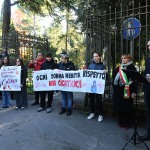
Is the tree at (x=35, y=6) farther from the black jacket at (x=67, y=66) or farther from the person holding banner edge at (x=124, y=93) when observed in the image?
the person holding banner edge at (x=124, y=93)

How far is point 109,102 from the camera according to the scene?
8312 mm

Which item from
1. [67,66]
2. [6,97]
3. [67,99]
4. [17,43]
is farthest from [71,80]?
[17,43]

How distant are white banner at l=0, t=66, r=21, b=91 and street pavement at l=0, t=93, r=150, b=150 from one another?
1.14 metres

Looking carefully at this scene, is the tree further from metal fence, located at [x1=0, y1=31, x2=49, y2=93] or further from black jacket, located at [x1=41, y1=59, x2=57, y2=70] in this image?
black jacket, located at [x1=41, y1=59, x2=57, y2=70]

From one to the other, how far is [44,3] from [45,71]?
34.9ft

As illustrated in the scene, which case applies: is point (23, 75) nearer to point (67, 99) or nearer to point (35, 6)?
point (67, 99)

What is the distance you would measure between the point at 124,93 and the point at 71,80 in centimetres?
199

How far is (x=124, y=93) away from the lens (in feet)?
22.7

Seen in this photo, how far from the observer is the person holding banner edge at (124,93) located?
269 inches

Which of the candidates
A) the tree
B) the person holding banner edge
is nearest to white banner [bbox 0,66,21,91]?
the person holding banner edge

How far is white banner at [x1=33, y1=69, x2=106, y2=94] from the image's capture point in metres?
7.80

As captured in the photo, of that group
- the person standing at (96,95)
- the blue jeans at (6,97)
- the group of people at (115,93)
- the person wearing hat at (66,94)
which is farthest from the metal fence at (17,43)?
the person standing at (96,95)

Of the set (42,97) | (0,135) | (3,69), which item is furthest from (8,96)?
(0,135)

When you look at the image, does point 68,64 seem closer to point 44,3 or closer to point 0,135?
point 0,135
